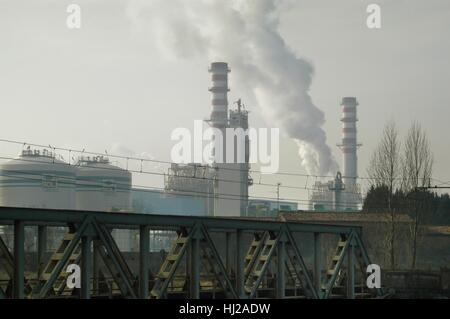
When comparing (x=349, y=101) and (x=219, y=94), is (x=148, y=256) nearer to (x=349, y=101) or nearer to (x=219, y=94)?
(x=219, y=94)

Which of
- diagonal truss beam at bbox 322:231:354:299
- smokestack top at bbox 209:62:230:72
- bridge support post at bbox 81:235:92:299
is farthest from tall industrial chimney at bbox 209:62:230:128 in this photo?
bridge support post at bbox 81:235:92:299

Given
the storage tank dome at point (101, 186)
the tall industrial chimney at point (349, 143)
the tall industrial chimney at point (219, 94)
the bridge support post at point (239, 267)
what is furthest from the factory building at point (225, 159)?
the bridge support post at point (239, 267)

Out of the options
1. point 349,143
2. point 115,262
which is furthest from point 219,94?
point 115,262

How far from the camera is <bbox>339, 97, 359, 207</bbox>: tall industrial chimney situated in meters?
185

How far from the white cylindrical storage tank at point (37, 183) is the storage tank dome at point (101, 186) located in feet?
10.7

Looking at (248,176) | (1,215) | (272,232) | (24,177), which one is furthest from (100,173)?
(1,215)

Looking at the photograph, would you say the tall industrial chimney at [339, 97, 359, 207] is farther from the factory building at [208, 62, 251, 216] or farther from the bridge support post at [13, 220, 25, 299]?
the bridge support post at [13, 220, 25, 299]

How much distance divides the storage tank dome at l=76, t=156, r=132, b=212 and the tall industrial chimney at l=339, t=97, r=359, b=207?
47.6 m

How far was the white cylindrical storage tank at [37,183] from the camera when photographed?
5969 inches

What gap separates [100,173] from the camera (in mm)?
166125

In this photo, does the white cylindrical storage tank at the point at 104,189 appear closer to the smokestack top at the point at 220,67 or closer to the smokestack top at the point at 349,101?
the smokestack top at the point at 220,67

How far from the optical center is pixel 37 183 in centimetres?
15175

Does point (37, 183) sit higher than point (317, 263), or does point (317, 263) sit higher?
point (37, 183)

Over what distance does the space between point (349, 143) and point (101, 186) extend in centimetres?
5773
